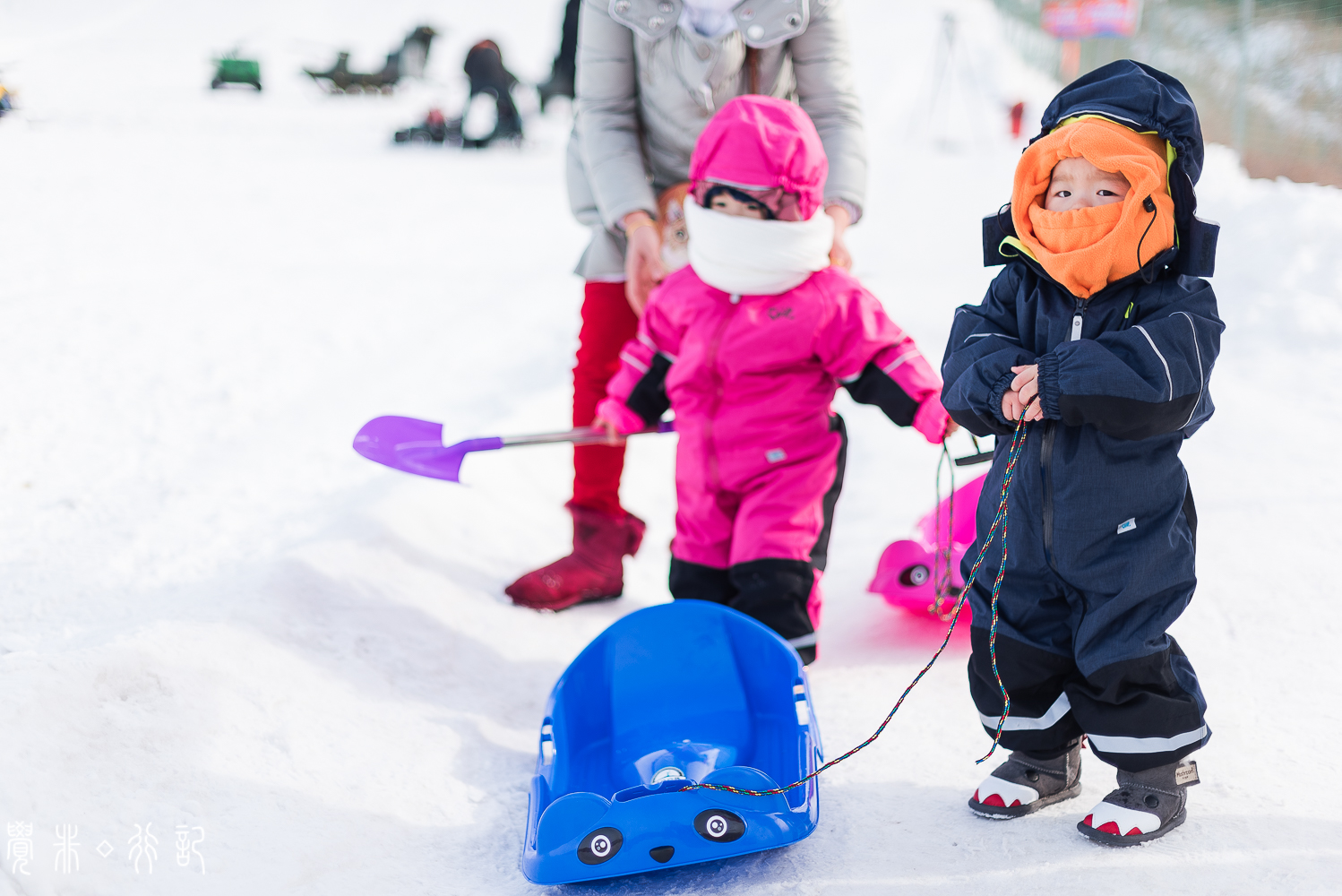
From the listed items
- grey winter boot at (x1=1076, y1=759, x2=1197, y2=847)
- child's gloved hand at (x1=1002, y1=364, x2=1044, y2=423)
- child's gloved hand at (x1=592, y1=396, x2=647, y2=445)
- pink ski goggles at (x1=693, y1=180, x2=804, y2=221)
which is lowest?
grey winter boot at (x1=1076, y1=759, x2=1197, y2=847)

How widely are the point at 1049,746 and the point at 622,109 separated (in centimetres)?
163

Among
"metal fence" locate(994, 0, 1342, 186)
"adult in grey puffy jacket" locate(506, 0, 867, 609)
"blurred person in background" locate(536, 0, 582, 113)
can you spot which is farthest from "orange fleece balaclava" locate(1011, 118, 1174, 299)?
"metal fence" locate(994, 0, 1342, 186)

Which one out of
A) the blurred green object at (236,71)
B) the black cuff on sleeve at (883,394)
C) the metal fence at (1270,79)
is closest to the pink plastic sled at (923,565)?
the black cuff on sleeve at (883,394)

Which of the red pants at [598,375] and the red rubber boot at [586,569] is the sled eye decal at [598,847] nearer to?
the red rubber boot at [586,569]

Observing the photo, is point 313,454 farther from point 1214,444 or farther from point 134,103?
point 134,103

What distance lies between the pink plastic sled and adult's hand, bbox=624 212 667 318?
816 mm

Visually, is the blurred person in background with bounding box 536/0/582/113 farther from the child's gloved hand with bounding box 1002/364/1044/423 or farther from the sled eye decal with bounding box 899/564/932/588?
the child's gloved hand with bounding box 1002/364/1044/423

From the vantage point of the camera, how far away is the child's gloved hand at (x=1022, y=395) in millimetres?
1435

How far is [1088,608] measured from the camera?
1499mm

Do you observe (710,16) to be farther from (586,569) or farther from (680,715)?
(680,715)

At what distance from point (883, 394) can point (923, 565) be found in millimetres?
514

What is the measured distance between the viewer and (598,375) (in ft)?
8.54

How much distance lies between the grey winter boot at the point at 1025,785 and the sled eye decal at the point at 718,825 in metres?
0.42

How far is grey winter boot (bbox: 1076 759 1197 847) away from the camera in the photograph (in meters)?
1.47
